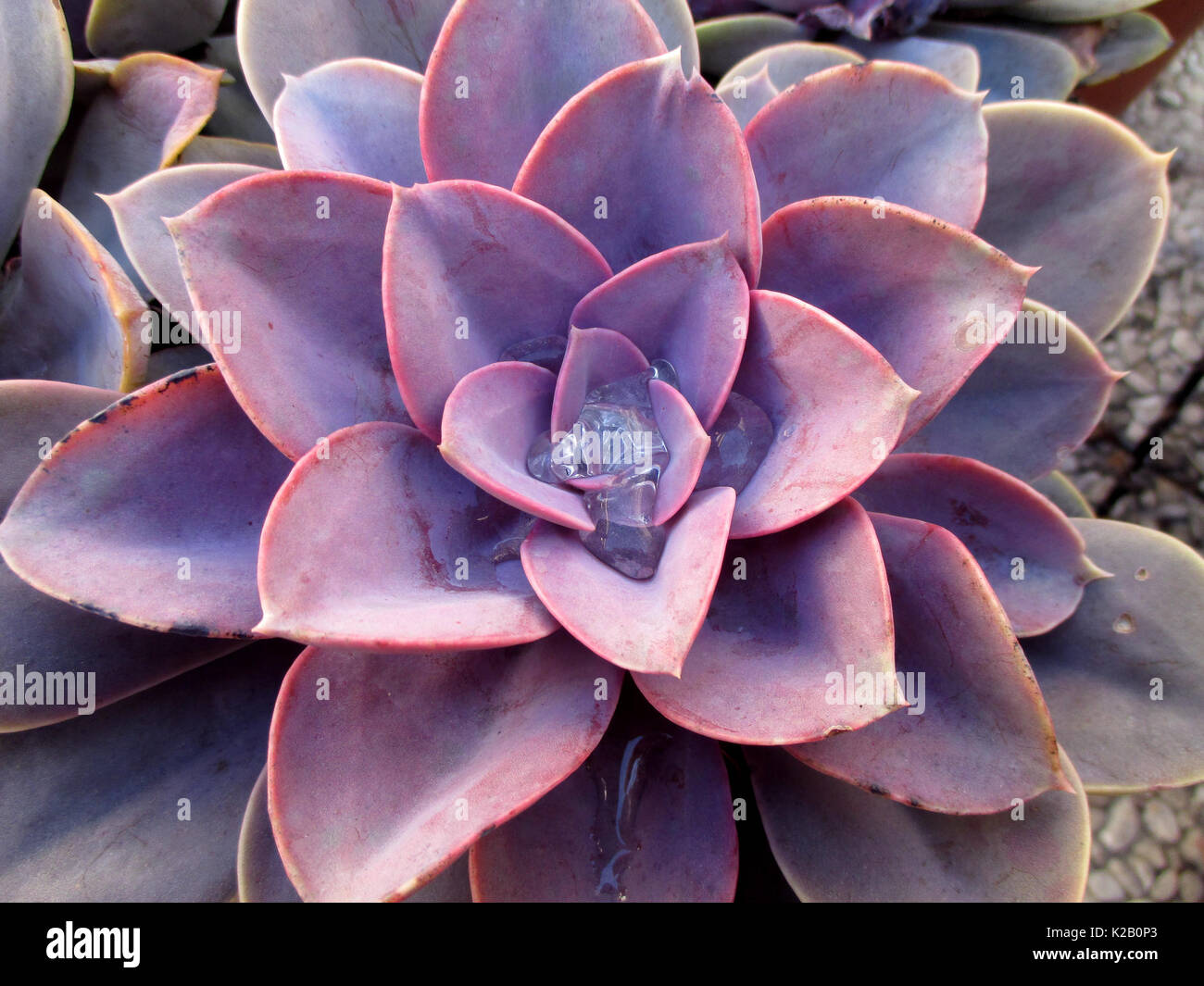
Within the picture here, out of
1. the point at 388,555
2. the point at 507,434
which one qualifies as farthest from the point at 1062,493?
the point at 388,555

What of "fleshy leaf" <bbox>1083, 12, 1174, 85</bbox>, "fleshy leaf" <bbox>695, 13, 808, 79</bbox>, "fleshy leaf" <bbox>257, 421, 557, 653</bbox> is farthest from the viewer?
"fleshy leaf" <bbox>1083, 12, 1174, 85</bbox>

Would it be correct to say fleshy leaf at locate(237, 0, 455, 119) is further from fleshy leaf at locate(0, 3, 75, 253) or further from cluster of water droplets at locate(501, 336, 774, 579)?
cluster of water droplets at locate(501, 336, 774, 579)

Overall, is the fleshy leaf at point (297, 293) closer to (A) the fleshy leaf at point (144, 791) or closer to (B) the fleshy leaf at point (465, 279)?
(B) the fleshy leaf at point (465, 279)

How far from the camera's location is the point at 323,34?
2.71ft

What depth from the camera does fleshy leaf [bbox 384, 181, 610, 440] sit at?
23.5 inches

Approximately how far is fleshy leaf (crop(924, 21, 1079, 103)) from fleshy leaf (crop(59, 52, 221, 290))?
2.95ft

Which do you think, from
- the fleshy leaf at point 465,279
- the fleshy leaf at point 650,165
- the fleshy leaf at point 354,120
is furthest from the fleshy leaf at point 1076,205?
the fleshy leaf at point 354,120

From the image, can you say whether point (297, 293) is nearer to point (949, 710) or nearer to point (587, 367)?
point (587, 367)

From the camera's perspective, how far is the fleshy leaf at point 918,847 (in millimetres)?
662

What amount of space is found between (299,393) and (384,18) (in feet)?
1.54

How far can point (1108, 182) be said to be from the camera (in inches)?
31.7

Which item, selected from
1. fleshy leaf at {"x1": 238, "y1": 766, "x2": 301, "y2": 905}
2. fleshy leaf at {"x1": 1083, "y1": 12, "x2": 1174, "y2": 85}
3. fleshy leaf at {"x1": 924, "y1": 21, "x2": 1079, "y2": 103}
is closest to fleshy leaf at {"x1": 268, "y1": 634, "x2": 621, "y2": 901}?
fleshy leaf at {"x1": 238, "y1": 766, "x2": 301, "y2": 905}

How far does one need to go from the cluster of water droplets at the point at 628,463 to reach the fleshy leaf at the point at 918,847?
268 millimetres

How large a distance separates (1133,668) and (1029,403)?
260 mm
